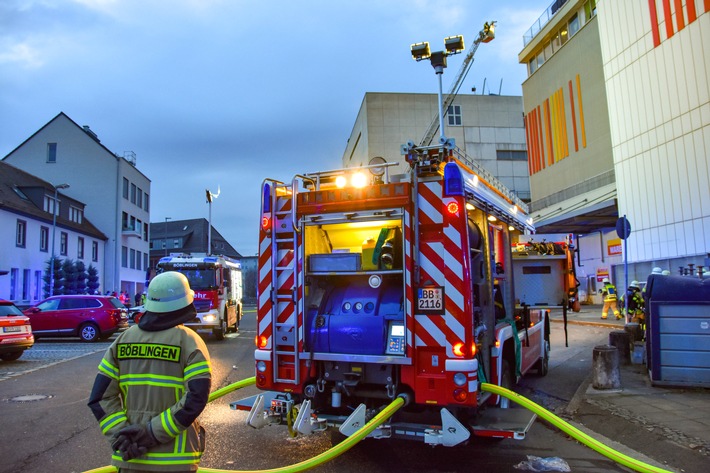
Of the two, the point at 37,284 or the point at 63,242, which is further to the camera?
the point at 63,242

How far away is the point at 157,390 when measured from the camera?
3.02m

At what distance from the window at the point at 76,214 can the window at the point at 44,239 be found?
5138 mm

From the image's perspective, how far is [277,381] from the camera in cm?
561

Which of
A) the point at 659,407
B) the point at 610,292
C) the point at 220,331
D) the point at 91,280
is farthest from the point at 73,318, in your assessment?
the point at 91,280

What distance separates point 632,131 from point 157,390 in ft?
90.8

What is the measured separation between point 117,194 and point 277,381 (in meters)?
44.5

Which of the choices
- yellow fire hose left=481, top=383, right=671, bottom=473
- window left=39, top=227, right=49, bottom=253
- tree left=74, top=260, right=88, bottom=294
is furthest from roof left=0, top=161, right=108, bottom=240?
yellow fire hose left=481, top=383, right=671, bottom=473

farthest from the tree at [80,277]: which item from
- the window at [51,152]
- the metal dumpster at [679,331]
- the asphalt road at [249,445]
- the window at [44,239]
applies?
the metal dumpster at [679,331]

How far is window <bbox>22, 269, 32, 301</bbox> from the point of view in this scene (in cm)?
3272

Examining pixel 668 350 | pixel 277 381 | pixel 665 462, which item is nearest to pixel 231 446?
pixel 277 381

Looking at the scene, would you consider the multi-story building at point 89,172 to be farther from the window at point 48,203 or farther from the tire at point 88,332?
the tire at point 88,332

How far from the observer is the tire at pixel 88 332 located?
62.2 feet

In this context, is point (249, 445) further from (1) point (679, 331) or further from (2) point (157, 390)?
(1) point (679, 331)

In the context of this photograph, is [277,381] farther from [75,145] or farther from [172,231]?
[172,231]
